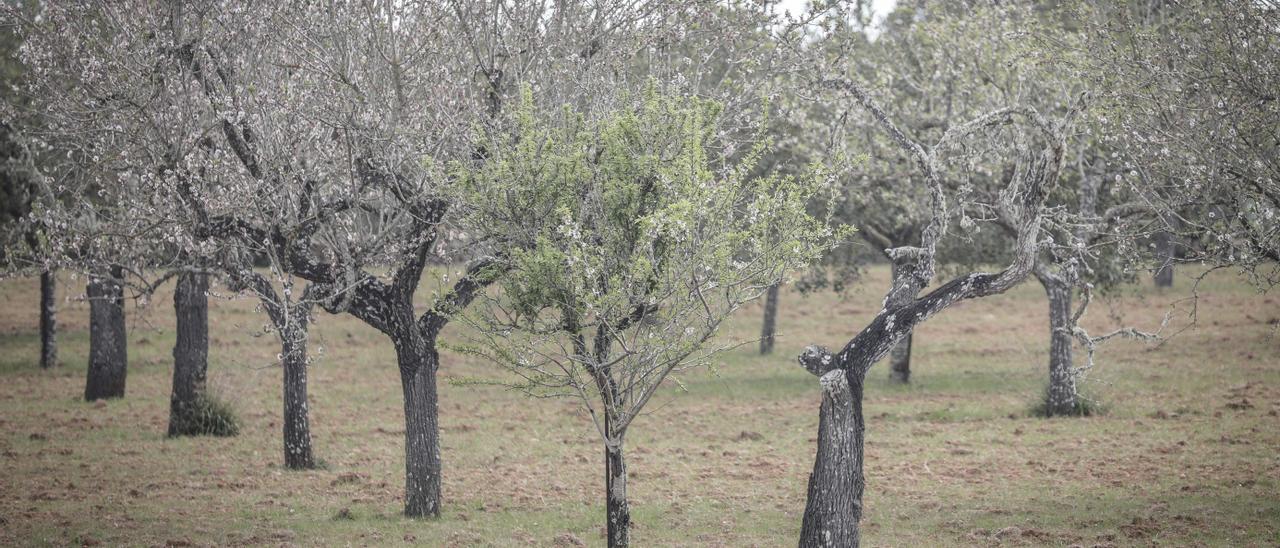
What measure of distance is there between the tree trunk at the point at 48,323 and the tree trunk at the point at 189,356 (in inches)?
407

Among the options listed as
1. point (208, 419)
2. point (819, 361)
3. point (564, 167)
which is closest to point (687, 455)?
point (819, 361)

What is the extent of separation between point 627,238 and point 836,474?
4097 millimetres

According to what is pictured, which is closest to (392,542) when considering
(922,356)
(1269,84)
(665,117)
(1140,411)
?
(665,117)

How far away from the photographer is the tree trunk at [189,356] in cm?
2546

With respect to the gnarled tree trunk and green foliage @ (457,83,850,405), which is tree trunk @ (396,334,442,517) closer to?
green foliage @ (457,83,850,405)

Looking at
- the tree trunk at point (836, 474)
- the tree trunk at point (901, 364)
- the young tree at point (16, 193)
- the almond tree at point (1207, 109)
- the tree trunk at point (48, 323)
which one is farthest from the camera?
the tree trunk at point (901, 364)

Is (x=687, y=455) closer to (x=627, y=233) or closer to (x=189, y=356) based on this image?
(x=189, y=356)

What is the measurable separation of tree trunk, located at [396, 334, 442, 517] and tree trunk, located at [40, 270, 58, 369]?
2070cm

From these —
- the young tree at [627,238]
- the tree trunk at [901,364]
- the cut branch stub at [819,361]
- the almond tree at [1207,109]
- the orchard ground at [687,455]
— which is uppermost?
the almond tree at [1207,109]

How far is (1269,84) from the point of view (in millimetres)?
14047

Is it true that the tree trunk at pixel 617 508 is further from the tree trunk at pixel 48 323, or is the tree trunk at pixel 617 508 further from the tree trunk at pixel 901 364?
the tree trunk at pixel 48 323

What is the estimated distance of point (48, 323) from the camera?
34.4 m

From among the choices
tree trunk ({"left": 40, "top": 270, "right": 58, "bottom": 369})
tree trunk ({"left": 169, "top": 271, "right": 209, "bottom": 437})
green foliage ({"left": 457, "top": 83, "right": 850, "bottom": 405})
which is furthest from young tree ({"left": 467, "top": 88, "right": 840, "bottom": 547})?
tree trunk ({"left": 40, "top": 270, "right": 58, "bottom": 369})

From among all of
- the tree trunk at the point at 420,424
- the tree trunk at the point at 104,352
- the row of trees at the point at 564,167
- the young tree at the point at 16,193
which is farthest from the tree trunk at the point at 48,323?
the tree trunk at the point at 420,424
